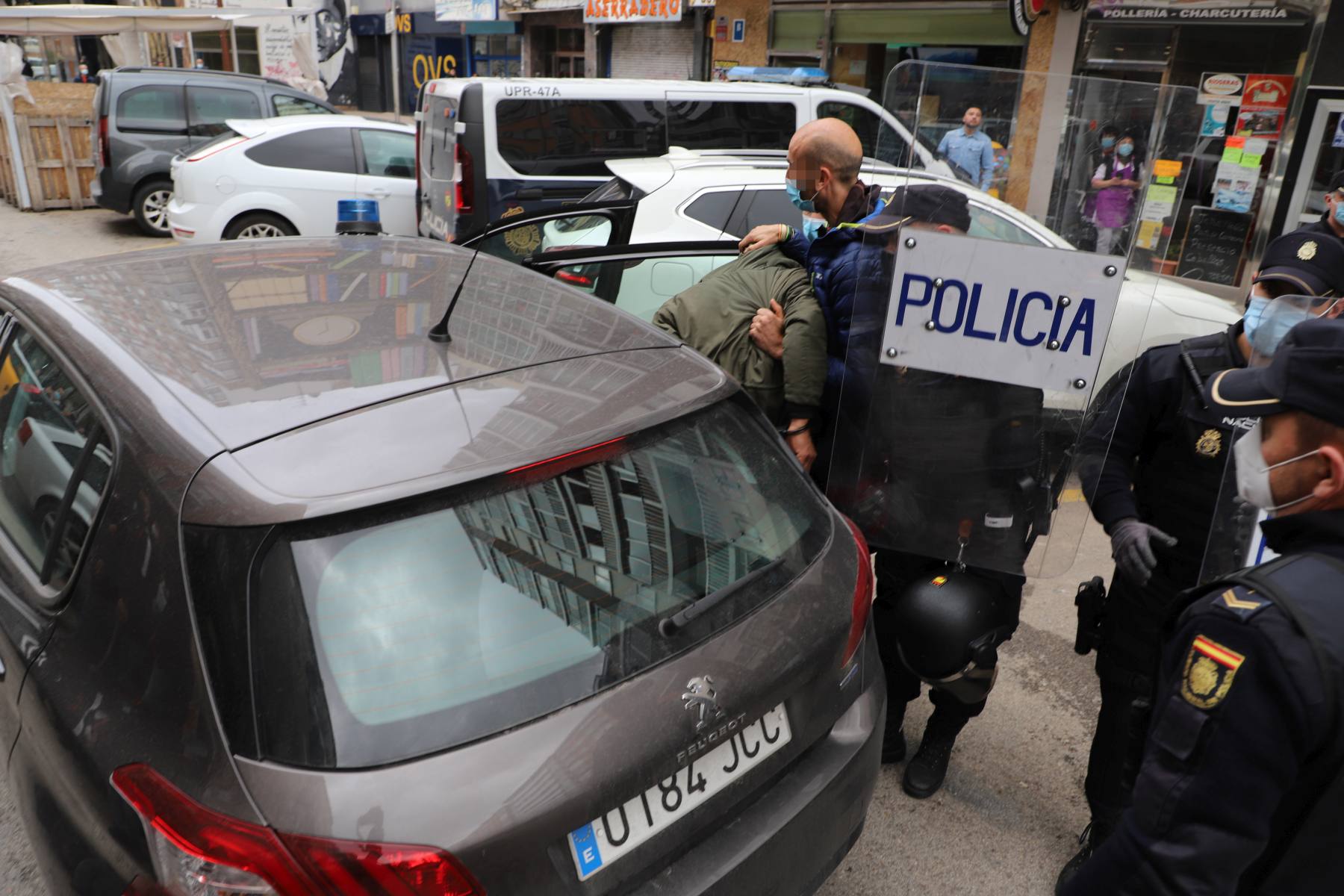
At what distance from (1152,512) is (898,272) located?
102cm

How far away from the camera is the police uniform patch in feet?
4.39

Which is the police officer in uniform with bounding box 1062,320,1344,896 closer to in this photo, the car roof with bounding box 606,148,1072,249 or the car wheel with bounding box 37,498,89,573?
the car wheel with bounding box 37,498,89,573

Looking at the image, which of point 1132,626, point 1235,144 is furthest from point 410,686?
point 1235,144

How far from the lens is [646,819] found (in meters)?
1.75

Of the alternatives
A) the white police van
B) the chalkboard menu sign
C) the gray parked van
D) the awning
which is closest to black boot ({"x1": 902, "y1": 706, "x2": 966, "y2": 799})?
the white police van

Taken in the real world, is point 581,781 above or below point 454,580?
below

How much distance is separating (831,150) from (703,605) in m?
1.76

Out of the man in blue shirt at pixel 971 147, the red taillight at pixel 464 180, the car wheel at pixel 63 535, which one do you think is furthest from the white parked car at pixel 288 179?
the man in blue shirt at pixel 971 147

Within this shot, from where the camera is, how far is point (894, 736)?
10.5ft

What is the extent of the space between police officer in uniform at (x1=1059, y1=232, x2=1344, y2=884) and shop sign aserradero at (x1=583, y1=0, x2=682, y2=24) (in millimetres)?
17123

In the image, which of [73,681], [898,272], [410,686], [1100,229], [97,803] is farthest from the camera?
[898,272]

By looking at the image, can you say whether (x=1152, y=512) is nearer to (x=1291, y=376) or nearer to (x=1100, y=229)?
(x=1100, y=229)

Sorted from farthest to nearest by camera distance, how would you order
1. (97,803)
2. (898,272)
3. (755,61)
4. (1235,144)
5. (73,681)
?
(755,61) < (1235,144) < (898,272) < (73,681) < (97,803)

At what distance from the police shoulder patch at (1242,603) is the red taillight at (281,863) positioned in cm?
122
